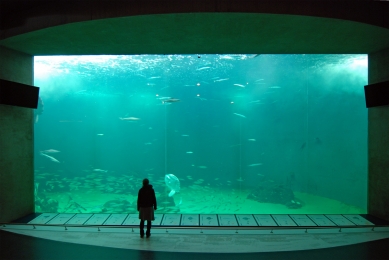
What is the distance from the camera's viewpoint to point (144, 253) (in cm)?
398

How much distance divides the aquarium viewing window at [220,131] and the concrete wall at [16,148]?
12.0 ft

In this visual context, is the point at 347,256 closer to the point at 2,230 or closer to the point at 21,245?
the point at 21,245

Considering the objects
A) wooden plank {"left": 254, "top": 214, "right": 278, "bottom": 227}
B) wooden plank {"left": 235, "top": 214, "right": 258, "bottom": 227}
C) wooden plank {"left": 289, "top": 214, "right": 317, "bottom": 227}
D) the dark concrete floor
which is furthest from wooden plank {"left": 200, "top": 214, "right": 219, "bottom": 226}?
the dark concrete floor

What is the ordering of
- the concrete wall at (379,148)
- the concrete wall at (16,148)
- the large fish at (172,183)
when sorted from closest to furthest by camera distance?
1. the concrete wall at (16,148)
2. the concrete wall at (379,148)
3. the large fish at (172,183)

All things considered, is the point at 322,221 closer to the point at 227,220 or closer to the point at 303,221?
the point at 303,221

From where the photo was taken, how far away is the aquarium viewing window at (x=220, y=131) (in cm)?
1045

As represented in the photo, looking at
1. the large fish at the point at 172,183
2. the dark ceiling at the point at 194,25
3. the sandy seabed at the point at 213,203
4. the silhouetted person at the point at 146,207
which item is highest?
the dark ceiling at the point at 194,25

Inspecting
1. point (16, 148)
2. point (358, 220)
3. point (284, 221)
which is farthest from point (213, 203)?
point (16, 148)

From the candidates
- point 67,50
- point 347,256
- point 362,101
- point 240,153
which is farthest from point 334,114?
point 67,50

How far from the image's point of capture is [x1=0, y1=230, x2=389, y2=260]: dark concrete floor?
381cm

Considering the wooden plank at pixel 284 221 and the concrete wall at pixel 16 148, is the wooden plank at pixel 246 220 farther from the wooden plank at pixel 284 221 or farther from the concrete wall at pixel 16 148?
the concrete wall at pixel 16 148

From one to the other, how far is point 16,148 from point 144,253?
4980mm

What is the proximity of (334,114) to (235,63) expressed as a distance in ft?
18.3

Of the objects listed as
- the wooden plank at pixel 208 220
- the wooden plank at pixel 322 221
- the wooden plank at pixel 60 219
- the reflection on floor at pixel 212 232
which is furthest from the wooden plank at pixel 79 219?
the wooden plank at pixel 322 221
